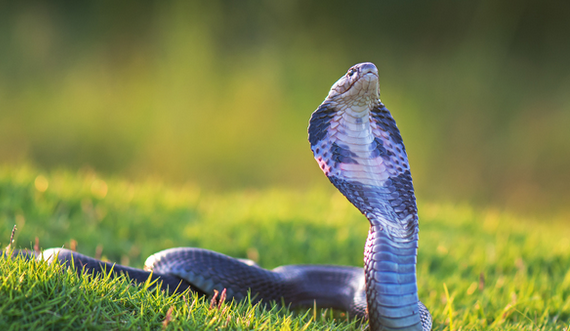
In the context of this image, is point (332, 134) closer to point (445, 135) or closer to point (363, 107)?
point (363, 107)

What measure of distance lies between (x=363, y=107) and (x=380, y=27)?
1215 cm

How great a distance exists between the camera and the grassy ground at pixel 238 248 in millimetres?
2066

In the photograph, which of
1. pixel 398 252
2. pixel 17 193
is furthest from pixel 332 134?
pixel 17 193

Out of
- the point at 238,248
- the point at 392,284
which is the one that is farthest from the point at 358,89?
the point at 238,248

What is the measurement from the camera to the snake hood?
7.57 ft

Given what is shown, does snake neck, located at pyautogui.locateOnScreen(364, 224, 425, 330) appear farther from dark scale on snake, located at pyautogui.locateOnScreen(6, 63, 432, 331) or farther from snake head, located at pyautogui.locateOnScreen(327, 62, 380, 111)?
snake head, located at pyautogui.locateOnScreen(327, 62, 380, 111)

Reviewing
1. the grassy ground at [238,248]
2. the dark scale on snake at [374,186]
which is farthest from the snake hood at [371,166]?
Answer: the grassy ground at [238,248]

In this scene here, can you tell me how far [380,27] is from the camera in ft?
45.3

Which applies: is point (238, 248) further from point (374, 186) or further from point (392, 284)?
point (392, 284)

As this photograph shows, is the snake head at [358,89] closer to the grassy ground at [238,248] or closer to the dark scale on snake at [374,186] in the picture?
the dark scale on snake at [374,186]

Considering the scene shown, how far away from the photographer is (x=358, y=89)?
2316 millimetres

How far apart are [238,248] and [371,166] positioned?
97.4 inches

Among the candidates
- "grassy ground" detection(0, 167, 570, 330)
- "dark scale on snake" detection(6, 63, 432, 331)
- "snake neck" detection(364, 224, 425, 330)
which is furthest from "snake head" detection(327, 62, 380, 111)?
"grassy ground" detection(0, 167, 570, 330)

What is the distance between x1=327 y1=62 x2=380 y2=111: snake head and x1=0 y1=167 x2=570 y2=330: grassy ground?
3.34 feet
